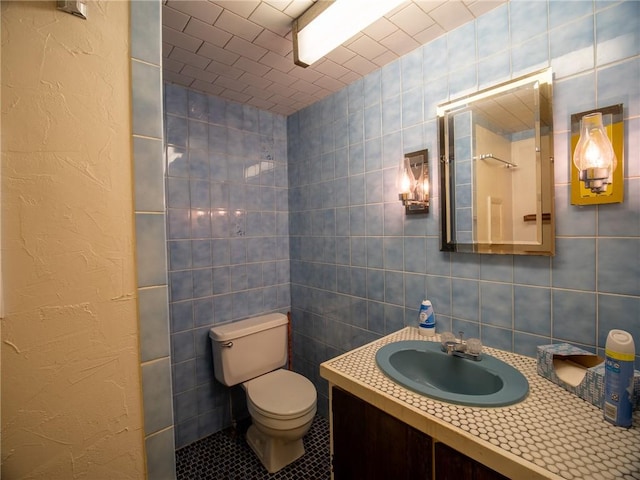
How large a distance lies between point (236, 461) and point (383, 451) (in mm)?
1194

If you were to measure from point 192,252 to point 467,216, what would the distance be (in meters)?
1.59

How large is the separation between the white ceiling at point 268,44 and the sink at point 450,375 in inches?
55.7

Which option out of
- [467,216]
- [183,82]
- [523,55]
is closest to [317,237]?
[467,216]

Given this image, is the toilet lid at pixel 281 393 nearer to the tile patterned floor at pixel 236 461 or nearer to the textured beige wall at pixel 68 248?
the tile patterned floor at pixel 236 461

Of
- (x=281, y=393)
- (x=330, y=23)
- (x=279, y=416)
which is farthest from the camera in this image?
(x=281, y=393)

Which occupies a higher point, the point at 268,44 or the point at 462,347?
the point at 268,44

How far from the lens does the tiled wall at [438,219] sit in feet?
3.13

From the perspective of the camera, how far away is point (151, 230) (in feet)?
1.99

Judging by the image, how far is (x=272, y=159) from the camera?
2.20 m

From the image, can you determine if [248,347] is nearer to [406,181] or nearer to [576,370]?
[406,181]

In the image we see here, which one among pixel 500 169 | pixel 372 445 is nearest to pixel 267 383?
pixel 372 445

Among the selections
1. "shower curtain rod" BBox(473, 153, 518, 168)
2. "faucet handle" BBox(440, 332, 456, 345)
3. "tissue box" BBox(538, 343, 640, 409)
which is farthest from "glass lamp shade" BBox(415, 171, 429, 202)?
"tissue box" BBox(538, 343, 640, 409)

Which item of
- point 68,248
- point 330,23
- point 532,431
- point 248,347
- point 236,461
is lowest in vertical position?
point 236,461

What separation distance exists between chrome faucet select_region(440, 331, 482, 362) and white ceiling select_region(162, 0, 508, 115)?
1366 millimetres
